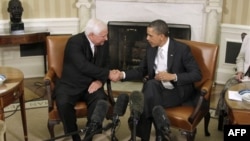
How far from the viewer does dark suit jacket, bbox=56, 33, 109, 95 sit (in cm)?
297

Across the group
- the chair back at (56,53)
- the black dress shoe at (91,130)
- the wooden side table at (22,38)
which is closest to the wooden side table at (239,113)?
the black dress shoe at (91,130)

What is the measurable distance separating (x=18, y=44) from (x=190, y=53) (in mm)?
2470

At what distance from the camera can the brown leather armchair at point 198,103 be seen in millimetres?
2775

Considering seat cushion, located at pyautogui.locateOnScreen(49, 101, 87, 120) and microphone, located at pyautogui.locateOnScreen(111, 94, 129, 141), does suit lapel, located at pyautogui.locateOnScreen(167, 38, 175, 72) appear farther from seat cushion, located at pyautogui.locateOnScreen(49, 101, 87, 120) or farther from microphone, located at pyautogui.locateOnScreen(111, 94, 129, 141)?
microphone, located at pyautogui.locateOnScreen(111, 94, 129, 141)

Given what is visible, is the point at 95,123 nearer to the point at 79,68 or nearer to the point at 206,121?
the point at 79,68

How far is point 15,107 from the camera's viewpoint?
152 inches

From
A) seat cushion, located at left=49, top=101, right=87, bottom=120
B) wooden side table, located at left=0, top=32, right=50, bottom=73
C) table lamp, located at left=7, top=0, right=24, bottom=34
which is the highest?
table lamp, located at left=7, top=0, right=24, bottom=34

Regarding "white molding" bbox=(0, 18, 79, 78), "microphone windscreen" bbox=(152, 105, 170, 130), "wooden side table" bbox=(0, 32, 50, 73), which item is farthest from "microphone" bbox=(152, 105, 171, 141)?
"white molding" bbox=(0, 18, 79, 78)

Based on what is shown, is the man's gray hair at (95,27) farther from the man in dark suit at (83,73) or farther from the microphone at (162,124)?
the microphone at (162,124)

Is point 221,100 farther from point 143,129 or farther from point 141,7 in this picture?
point 141,7

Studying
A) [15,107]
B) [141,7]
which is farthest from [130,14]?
[15,107]

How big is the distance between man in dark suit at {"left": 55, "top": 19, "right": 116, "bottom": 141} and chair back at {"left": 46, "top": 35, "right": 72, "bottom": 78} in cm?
16

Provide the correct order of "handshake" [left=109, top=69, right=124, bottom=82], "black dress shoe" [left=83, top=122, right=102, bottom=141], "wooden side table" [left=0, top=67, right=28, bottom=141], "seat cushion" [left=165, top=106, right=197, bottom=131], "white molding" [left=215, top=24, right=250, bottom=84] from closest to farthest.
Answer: "black dress shoe" [left=83, top=122, right=102, bottom=141], "wooden side table" [left=0, top=67, right=28, bottom=141], "seat cushion" [left=165, top=106, right=197, bottom=131], "handshake" [left=109, top=69, right=124, bottom=82], "white molding" [left=215, top=24, right=250, bottom=84]

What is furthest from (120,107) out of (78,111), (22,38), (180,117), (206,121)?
(22,38)
